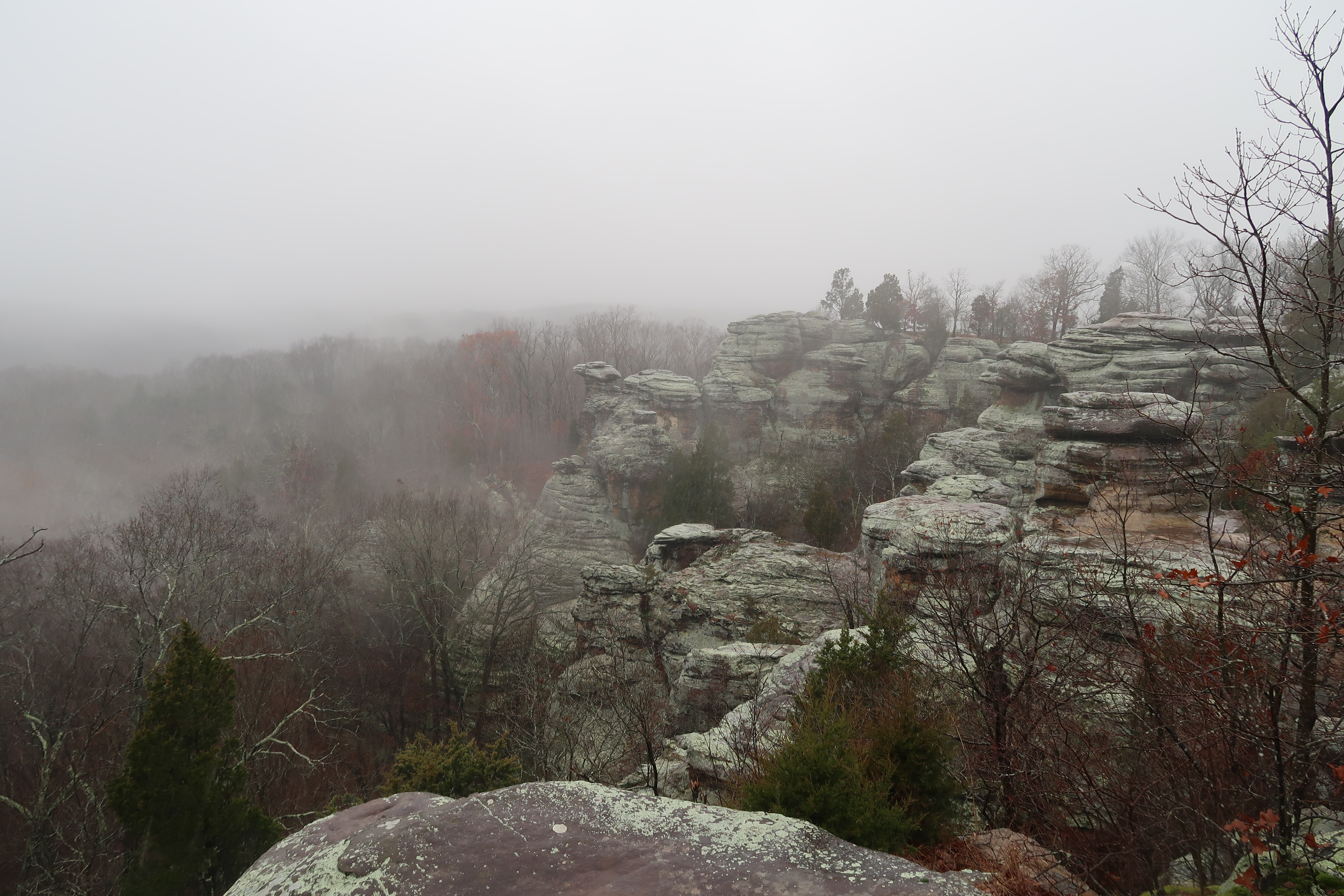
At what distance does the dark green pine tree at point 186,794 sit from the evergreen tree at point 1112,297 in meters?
47.1

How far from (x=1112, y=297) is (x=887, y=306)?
13968mm

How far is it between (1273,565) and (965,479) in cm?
1398

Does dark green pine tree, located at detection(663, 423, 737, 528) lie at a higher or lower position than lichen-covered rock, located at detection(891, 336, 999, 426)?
lower

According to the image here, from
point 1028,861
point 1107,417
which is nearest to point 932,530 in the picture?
point 1107,417

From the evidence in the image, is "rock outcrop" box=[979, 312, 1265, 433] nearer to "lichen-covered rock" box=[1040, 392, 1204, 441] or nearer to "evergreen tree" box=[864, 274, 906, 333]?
"lichen-covered rock" box=[1040, 392, 1204, 441]

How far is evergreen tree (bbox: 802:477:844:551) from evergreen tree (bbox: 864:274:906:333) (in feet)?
62.8

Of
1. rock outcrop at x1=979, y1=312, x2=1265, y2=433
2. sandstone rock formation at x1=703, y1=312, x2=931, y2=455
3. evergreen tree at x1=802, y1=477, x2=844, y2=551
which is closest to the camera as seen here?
rock outcrop at x1=979, y1=312, x2=1265, y2=433

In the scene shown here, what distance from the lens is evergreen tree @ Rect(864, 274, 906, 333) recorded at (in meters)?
41.2

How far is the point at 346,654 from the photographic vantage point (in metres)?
22.3

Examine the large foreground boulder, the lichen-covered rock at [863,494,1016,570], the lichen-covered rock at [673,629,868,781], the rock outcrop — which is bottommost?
the lichen-covered rock at [673,629,868,781]

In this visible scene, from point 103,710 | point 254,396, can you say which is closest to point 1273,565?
point 103,710

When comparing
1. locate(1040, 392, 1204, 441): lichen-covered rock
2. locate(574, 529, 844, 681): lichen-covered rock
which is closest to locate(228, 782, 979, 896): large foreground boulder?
locate(574, 529, 844, 681): lichen-covered rock

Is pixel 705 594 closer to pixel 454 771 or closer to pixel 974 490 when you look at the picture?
pixel 974 490

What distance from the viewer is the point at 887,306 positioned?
41.2 meters
